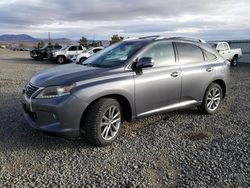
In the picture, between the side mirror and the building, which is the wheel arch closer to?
the side mirror

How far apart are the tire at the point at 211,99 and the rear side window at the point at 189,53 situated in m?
0.71

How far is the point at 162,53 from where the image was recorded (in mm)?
5508

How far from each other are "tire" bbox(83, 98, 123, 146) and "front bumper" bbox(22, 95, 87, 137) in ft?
0.51

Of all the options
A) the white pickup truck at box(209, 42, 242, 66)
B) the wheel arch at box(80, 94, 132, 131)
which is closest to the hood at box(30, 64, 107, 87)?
the wheel arch at box(80, 94, 132, 131)

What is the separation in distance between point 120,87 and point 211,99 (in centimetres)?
268

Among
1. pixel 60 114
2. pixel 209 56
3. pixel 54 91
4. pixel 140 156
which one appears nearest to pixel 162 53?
pixel 209 56

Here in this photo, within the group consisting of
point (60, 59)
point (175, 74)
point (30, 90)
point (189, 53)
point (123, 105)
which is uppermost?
point (189, 53)

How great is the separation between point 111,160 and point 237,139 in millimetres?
2278

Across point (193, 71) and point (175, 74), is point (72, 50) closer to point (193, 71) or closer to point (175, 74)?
point (193, 71)

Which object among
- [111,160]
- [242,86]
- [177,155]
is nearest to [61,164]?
[111,160]

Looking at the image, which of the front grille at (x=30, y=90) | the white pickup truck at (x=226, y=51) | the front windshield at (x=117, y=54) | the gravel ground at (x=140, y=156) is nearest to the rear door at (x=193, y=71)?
the gravel ground at (x=140, y=156)

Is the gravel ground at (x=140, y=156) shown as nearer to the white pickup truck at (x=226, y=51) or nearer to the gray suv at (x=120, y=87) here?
the gray suv at (x=120, y=87)

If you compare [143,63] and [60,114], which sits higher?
[143,63]

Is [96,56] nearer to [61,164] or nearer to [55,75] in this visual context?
[55,75]
